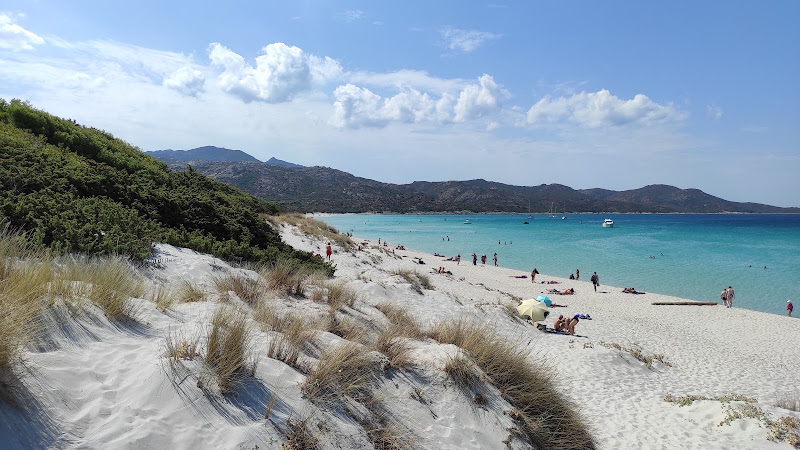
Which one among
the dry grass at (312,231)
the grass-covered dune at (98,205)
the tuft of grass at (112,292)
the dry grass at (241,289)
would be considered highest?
the grass-covered dune at (98,205)

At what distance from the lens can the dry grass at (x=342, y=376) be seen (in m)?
4.02

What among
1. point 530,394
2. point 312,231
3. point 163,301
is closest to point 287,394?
point 163,301

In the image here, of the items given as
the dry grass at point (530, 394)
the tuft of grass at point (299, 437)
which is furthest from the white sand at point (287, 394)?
the dry grass at point (530, 394)

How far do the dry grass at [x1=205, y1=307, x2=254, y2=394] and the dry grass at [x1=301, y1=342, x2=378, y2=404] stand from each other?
1.93ft

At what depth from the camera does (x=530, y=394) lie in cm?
507

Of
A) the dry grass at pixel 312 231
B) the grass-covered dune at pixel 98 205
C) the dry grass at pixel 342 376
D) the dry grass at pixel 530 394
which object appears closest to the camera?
the dry grass at pixel 342 376

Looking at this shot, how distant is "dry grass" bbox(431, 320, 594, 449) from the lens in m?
4.82

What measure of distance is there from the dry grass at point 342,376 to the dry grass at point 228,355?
1.93 ft

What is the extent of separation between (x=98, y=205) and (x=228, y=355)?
8.04 m

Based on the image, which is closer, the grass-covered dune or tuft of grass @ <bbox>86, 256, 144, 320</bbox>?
tuft of grass @ <bbox>86, 256, 144, 320</bbox>

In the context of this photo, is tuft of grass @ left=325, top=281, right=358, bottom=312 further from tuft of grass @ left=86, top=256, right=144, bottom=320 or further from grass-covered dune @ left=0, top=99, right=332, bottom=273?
grass-covered dune @ left=0, top=99, right=332, bottom=273

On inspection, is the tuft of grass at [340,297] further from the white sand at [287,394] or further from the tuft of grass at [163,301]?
the tuft of grass at [163,301]

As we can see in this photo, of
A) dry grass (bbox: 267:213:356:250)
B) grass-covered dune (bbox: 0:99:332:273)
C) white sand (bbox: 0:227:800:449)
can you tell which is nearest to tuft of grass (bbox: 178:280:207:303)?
white sand (bbox: 0:227:800:449)

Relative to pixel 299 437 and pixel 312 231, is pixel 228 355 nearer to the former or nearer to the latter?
pixel 299 437
